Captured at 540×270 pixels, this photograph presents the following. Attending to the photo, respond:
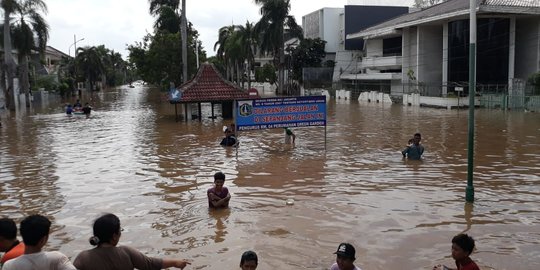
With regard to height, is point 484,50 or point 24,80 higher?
point 484,50

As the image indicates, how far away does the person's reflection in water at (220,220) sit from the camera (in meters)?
8.77

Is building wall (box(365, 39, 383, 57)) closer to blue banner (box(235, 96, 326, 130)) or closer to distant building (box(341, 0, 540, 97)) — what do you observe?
distant building (box(341, 0, 540, 97))

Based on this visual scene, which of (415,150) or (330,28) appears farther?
(330,28)

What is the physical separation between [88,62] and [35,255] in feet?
318

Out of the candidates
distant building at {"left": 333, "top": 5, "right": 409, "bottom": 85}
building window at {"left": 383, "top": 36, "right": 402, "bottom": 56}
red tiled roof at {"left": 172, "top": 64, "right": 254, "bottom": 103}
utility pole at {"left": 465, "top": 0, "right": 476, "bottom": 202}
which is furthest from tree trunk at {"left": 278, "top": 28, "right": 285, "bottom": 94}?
utility pole at {"left": 465, "top": 0, "right": 476, "bottom": 202}

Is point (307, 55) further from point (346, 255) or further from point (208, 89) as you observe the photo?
point (346, 255)

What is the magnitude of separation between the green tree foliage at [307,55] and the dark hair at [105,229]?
67.3 meters

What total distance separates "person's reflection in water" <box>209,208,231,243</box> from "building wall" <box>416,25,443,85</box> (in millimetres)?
43467

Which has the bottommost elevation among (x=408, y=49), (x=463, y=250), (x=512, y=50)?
(x=463, y=250)

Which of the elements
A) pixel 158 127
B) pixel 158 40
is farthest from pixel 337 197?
pixel 158 40

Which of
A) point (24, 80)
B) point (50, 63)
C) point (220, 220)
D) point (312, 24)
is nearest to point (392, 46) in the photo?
point (312, 24)

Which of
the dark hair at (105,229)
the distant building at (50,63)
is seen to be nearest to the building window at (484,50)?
the dark hair at (105,229)

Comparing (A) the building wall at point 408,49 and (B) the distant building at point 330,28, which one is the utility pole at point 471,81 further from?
(B) the distant building at point 330,28

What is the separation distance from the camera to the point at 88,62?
311 feet
